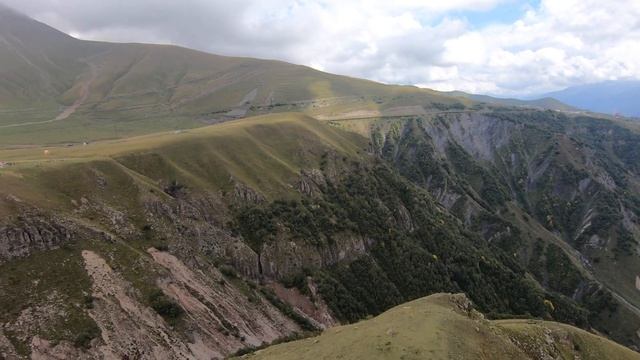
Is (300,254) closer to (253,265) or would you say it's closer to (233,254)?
(253,265)

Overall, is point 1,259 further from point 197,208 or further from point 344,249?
point 344,249

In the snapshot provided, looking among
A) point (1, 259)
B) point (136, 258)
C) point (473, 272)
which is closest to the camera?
point (1, 259)

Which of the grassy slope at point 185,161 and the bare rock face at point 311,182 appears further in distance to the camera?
the bare rock face at point 311,182

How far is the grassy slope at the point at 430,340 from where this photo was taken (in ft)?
158

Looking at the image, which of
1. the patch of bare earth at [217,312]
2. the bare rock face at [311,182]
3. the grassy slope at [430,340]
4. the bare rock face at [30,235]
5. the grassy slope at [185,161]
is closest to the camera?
the grassy slope at [430,340]

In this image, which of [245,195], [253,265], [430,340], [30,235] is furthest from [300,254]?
[430,340]

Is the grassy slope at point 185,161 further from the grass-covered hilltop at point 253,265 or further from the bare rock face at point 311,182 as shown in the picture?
the bare rock face at point 311,182

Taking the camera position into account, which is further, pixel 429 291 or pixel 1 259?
pixel 429 291

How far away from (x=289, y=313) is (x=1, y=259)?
50277 millimetres

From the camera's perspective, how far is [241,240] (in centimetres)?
10681

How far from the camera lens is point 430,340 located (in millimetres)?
49375

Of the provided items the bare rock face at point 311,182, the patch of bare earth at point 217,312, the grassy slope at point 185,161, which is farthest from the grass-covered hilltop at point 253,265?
the bare rock face at point 311,182

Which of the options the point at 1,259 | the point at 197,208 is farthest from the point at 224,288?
the point at 1,259

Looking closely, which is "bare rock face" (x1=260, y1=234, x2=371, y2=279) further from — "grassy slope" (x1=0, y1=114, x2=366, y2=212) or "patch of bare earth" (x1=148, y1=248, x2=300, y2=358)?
"grassy slope" (x1=0, y1=114, x2=366, y2=212)
